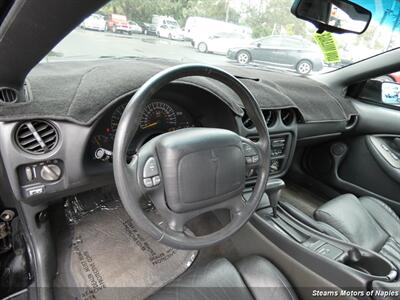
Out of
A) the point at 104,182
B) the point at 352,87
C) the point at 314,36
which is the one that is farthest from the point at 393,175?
the point at 104,182

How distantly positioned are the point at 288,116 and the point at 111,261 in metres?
1.22

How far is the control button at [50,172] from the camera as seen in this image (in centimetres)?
99

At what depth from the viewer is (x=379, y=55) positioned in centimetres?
192

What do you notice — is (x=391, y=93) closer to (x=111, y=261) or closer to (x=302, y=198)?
(x=302, y=198)

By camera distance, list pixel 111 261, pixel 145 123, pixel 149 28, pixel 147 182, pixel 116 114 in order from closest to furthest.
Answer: pixel 147 182
pixel 116 114
pixel 145 123
pixel 149 28
pixel 111 261

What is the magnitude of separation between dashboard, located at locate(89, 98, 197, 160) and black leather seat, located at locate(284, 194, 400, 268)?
0.73m

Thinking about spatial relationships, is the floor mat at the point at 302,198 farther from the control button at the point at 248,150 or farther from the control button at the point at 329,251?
the control button at the point at 248,150

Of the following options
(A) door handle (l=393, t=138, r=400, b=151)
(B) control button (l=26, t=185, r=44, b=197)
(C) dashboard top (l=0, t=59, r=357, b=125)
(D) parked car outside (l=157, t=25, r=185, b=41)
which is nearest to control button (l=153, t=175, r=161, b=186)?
(C) dashboard top (l=0, t=59, r=357, b=125)

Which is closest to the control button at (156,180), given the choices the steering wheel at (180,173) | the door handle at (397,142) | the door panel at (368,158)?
the steering wheel at (180,173)

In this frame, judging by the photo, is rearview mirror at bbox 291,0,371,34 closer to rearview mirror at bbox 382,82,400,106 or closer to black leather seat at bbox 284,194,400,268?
rearview mirror at bbox 382,82,400,106

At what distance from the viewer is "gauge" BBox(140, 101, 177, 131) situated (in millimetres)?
1271

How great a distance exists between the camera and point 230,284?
1109mm

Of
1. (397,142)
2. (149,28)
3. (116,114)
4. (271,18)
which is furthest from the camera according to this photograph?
(397,142)

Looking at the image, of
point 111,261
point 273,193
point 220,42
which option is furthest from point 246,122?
point 111,261
